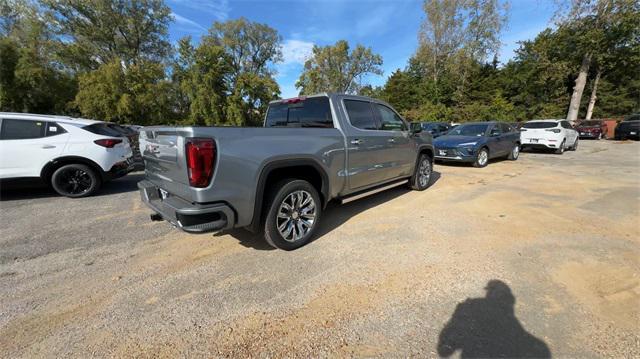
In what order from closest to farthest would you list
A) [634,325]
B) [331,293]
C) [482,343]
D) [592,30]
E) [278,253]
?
1. [482,343]
2. [634,325]
3. [331,293]
4. [278,253]
5. [592,30]

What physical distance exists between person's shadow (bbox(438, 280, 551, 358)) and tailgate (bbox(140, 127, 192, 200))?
8.13 ft

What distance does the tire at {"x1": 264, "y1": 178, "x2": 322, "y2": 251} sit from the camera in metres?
3.03

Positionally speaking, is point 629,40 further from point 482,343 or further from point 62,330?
point 62,330

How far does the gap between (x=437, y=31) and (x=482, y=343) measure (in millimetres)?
34398

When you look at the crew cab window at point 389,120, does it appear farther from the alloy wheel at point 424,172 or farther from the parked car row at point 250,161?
the alloy wheel at point 424,172

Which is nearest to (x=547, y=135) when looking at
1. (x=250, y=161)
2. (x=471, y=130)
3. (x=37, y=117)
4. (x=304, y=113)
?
(x=471, y=130)

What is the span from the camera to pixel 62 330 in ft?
6.83

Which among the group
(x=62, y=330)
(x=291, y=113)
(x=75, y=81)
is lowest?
(x=62, y=330)

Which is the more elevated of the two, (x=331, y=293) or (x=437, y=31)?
(x=437, y=31)

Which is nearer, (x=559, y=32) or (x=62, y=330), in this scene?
(x=62, y=330)

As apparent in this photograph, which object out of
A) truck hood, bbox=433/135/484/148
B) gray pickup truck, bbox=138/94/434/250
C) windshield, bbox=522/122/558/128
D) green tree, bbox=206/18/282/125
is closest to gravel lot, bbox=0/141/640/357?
gray pickup truck, bbox=138/94/434/250

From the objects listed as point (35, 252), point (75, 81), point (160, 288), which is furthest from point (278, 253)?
point (75, 81)

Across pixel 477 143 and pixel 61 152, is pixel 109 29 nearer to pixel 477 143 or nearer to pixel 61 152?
pixel 61 152

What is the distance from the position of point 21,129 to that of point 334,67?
124 feet
